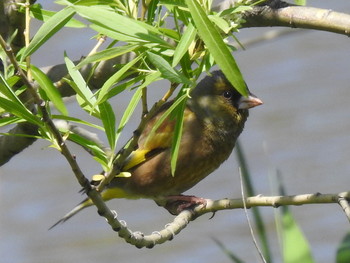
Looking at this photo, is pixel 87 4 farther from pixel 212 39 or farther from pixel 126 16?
pixel 212 39

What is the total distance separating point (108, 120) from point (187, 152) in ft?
5.49

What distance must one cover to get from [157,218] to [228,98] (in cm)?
337

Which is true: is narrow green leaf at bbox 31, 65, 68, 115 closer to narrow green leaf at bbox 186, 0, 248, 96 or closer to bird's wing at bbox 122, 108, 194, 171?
narrow green leaf at bbox 186, 0, 248, 96

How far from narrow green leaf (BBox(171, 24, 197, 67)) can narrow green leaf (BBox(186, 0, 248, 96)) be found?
7cm

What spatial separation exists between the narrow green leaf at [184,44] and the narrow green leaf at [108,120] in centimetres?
40

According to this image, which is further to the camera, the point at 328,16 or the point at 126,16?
the point at 328,16

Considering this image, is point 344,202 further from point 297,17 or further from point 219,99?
point 219,99

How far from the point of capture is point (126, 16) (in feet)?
5.37

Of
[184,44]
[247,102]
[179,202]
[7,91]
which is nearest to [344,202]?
[184,44]

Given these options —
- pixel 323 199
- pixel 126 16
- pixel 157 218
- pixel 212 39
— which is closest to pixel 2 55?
pixel 126 16

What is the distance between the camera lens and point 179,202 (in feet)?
11.6

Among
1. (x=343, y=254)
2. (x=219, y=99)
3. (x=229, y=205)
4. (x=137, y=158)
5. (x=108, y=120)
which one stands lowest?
(x=137, y=158)

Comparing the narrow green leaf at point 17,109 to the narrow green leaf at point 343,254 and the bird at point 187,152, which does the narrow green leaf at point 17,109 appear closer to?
the narrow green leaf at point 343,254

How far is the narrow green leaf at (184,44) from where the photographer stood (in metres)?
1.50
